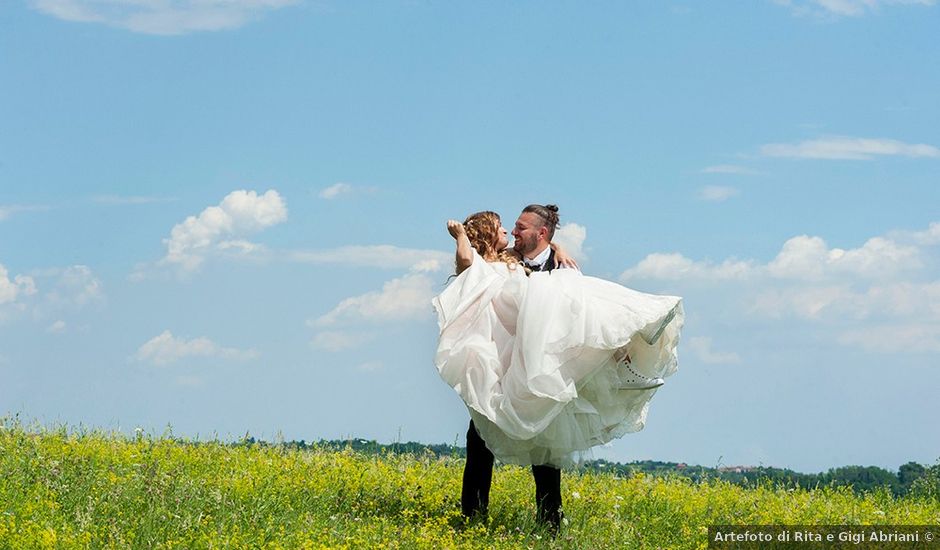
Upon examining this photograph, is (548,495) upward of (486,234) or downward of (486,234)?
downward

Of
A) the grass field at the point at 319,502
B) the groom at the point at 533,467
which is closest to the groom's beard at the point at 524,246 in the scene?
the groom at the point at 533,467

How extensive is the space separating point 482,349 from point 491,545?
1823 mm

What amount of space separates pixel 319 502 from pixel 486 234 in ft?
10.5

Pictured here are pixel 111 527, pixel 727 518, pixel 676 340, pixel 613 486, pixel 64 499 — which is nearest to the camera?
pixel 111 527

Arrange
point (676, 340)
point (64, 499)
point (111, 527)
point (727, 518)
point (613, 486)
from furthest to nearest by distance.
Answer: point (613, 486) → point (727, 518) → point (676, 340) → point (64, 499) → point (111, 527)

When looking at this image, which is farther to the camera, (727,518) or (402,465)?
(402,465)

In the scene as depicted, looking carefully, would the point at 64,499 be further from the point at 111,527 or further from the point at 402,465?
the point at 402,465

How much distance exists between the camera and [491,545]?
10.3 m

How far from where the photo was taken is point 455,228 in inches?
432

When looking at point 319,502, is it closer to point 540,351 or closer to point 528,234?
point 540,351

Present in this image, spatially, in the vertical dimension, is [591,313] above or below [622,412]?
above

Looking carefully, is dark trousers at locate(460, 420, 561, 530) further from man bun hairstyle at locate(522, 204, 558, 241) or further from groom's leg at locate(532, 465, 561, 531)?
man bun hairstyle at locate(522, 204, 558, 241)

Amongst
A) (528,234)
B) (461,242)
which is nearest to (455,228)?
(461,242)

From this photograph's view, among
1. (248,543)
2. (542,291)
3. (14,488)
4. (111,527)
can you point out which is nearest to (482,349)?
(542,291)
